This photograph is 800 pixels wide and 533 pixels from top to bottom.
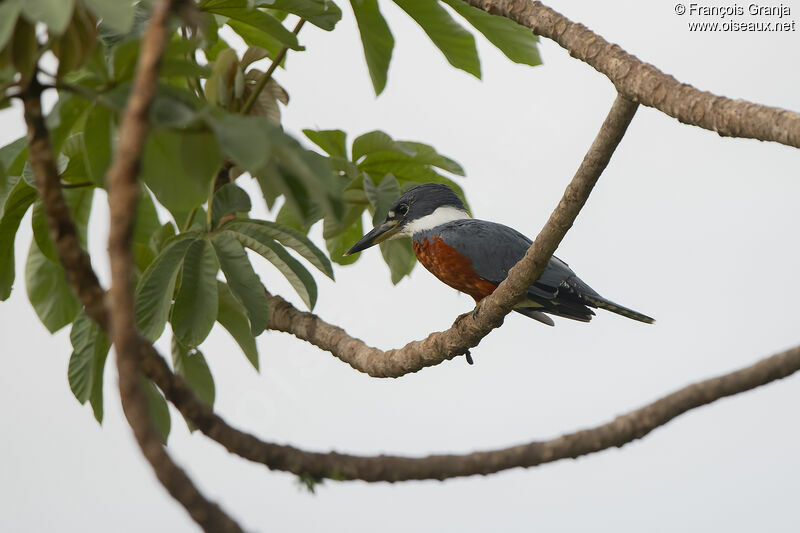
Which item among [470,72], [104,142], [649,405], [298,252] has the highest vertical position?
[470,72]

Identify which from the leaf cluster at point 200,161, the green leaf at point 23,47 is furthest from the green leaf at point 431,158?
the green leaf at point 23,47

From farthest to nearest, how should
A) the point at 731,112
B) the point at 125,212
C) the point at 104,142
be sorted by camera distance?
the point at 731,112, the point at 104,142, the point at 125,212

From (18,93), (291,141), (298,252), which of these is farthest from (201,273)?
(291,141)

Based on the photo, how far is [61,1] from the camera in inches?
44.3

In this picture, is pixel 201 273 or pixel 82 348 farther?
pixel 82 348

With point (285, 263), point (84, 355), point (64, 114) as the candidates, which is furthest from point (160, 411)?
point (64, 114)

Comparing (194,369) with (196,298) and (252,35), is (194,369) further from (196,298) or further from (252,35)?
(252,35)

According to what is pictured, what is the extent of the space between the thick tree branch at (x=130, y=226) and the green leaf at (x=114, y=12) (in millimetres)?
143

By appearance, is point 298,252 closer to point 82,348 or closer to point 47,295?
point 82,348

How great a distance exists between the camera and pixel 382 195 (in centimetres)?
244

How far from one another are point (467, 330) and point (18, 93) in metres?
1.28

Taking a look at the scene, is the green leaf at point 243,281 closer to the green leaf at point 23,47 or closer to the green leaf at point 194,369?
the green leaf at point 194,369

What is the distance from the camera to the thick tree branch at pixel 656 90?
160 cm

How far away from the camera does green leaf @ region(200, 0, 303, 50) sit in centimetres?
228
